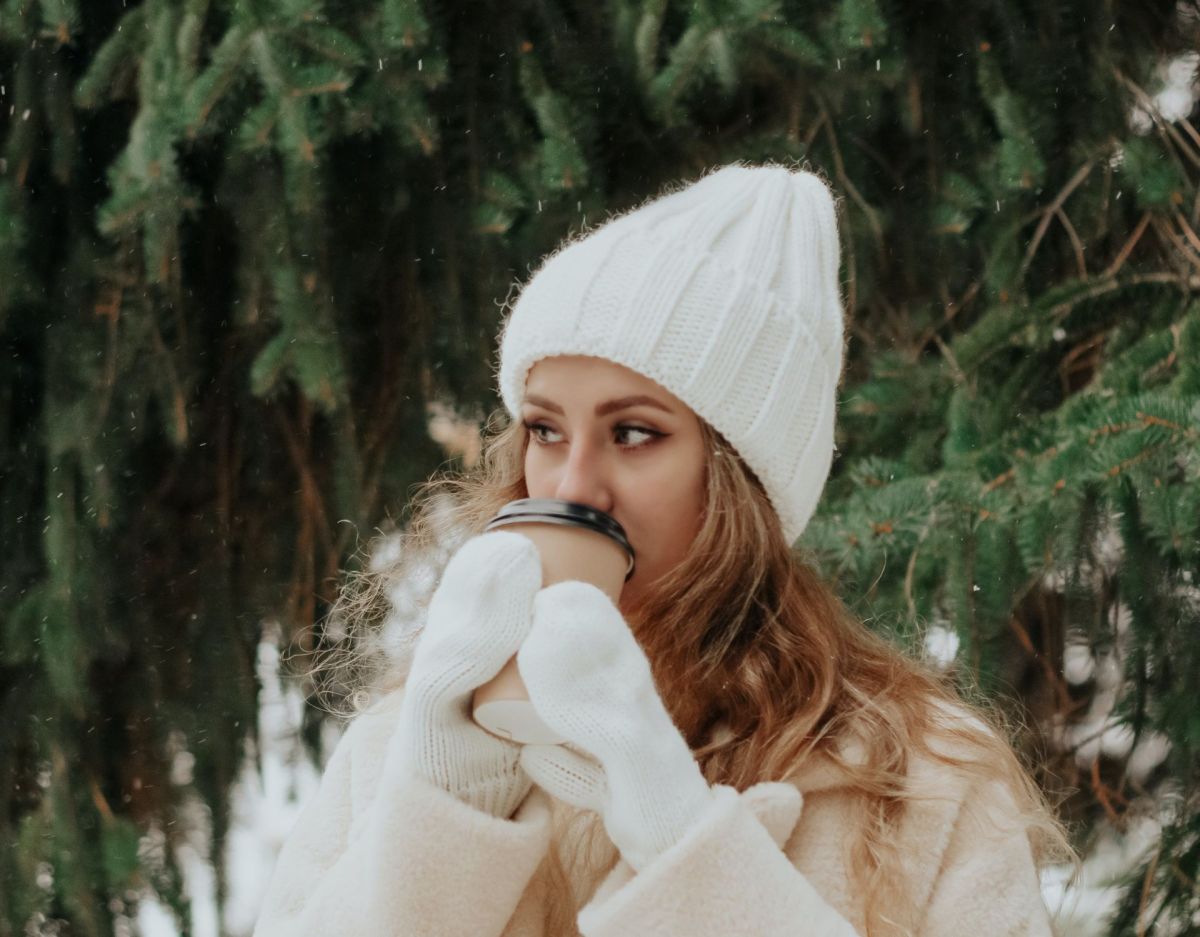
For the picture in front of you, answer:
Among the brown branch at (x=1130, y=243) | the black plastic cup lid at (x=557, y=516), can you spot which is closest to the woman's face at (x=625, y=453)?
the black plastic cup lid at (x=557, y=516)

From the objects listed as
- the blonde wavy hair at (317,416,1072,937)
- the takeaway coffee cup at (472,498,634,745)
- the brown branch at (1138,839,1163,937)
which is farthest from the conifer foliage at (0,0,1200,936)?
the takeaway coffee cup at (472,498,634,745)

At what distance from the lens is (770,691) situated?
1.36 meters

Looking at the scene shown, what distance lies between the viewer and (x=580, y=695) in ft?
3.30

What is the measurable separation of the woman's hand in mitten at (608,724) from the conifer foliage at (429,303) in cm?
67

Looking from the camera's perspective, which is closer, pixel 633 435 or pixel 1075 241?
pixel 633 435

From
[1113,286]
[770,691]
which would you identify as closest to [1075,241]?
[1113,286]

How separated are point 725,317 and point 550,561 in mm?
347

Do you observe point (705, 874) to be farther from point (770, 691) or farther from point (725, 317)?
point (725, 317)

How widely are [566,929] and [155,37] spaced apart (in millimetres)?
1255

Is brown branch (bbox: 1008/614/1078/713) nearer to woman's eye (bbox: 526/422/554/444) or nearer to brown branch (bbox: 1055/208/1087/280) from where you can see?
brown branch (bbox: 1055/208/1087/280)

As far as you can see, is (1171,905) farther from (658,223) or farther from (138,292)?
(138,292)

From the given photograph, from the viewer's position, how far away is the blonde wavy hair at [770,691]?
4.22 feet

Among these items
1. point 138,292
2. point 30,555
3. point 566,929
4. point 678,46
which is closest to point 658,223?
point 678,46

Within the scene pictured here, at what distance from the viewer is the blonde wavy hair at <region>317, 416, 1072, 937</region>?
50.6 inches
